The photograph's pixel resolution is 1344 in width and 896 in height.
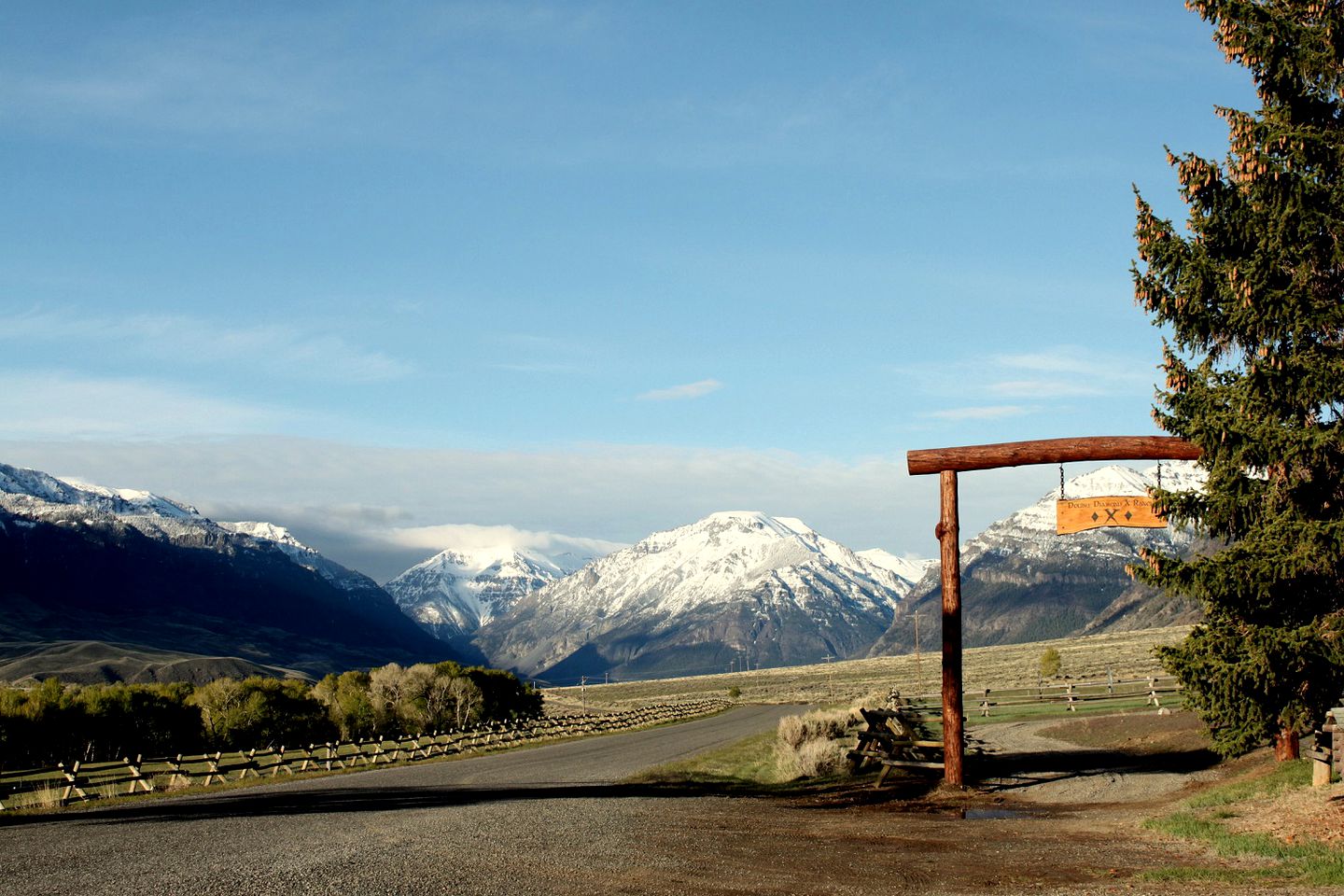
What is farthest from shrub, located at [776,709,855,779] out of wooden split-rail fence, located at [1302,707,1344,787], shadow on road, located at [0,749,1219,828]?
wooden split-rail fence, located at [1302,707,1344,787]

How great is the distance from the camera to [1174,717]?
34438 mm

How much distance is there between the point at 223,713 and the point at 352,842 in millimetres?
58962

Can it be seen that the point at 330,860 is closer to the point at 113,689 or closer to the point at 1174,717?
the point at 1174,717

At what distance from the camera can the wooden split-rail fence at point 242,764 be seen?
30.4 metres

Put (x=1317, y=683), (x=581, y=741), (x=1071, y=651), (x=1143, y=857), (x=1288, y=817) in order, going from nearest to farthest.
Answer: (x=1143, y=857) → (x=1288, y=817) → (x=1317, y=683) → (x=581, y=741) → (x=1071, y=651)

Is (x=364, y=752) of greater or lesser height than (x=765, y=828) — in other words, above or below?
below

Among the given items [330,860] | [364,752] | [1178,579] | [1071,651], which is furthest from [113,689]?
[1071,651]

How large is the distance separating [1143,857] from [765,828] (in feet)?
19.9

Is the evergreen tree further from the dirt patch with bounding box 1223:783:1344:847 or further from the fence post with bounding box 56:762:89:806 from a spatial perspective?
the fence post with bounding box 56:762:89:806

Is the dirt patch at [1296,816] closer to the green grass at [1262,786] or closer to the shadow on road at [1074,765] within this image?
the green grass at [1262,786]

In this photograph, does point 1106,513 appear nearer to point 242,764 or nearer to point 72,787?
point 72,787

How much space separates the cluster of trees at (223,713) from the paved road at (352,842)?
122 feet

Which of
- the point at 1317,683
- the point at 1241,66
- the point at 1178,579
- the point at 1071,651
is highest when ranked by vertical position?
the point at 1241,66

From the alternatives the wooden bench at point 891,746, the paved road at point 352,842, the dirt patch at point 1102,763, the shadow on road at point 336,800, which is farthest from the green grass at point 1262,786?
the shadow on road at point 336,800
